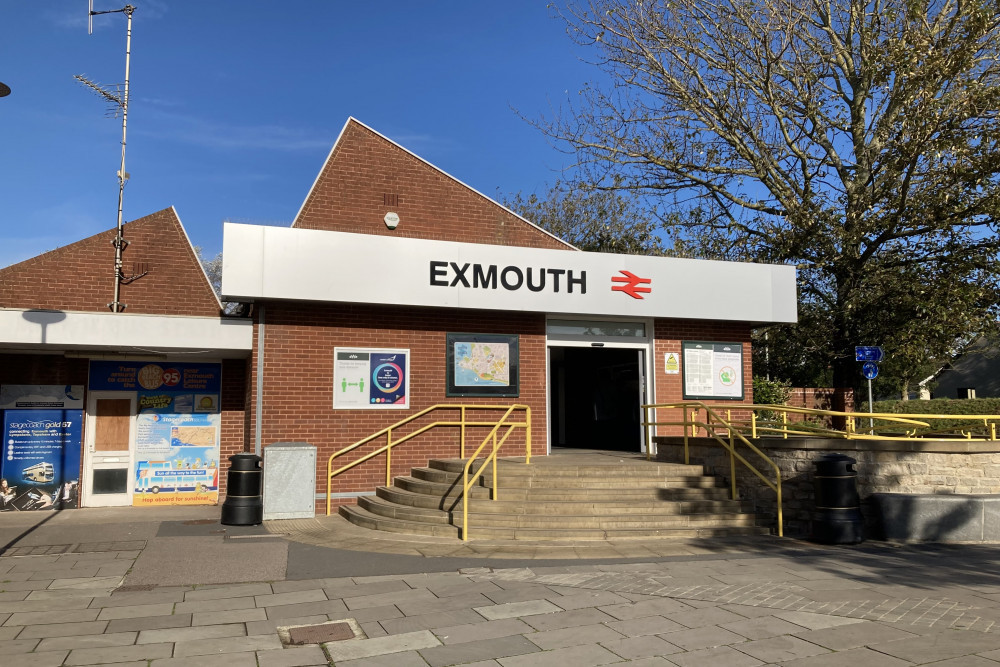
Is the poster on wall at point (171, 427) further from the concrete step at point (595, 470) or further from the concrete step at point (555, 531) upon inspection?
the concrete step at point (595, 470)

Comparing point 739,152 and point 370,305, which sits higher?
point 739,152

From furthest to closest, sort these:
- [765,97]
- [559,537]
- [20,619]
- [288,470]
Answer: [765,97] < [288,470] < [559,537] < [20,619]

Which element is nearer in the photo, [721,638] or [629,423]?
[721,638]

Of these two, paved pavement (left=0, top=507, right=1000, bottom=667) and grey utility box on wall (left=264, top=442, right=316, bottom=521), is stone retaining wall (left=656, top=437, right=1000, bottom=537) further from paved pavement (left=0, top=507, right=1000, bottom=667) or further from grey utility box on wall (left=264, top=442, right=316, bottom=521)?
grey utility box on wall (left=264, top=442, right=316, bottom=521)

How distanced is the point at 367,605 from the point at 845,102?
2206cm

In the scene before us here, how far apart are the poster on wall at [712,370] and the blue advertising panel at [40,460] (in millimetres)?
11223

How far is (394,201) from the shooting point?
14.2 metres

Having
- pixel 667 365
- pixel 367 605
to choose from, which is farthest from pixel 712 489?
pixel 367 605

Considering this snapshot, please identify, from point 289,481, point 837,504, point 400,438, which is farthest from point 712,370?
point 289,481

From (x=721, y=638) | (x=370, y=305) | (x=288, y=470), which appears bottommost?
(x=721, y=638)

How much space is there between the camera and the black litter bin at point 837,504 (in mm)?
9719

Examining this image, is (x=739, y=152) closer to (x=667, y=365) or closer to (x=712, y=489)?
(x=667, y=365)

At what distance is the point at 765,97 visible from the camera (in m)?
21.4

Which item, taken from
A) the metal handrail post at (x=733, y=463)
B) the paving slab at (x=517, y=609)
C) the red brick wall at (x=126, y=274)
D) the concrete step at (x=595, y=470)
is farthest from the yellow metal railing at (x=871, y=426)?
the red brick wall at (x=126, y=274)
